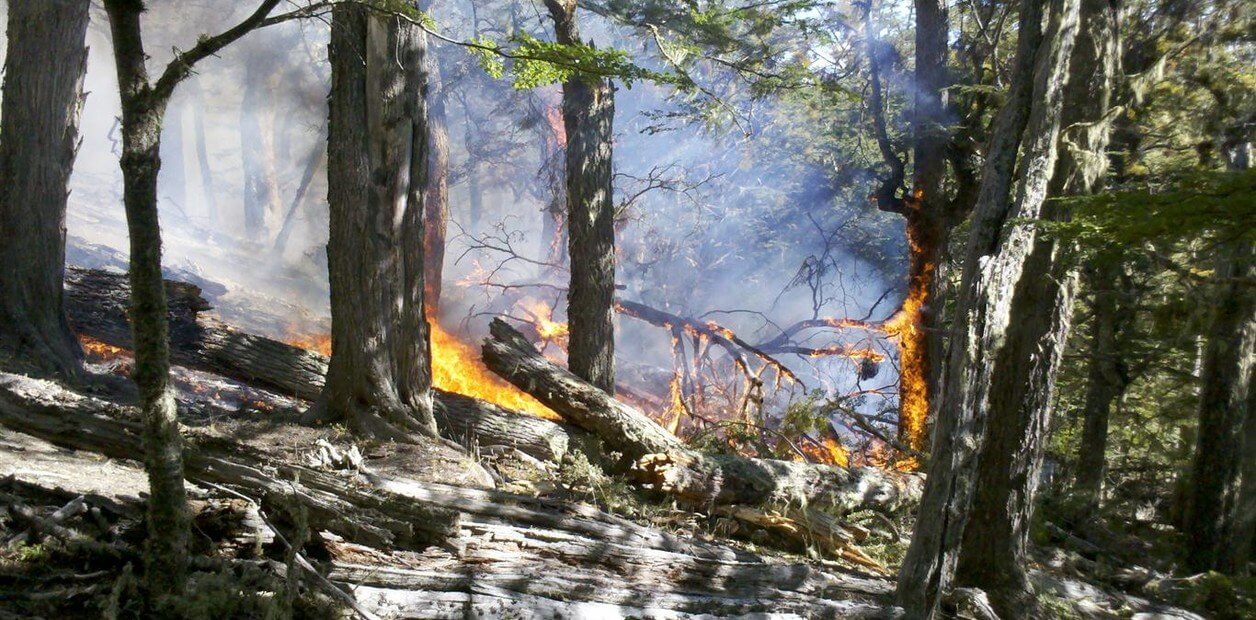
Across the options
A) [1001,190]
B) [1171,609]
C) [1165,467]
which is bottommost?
[1171,609]

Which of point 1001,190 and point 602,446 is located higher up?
point 1001,190

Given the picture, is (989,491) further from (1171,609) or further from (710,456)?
(710,456)

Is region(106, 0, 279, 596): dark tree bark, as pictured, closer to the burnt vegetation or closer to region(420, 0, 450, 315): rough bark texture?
the burnt vegetation

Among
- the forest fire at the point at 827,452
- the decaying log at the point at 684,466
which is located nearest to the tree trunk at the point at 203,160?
the decaying log at the point at 684,466

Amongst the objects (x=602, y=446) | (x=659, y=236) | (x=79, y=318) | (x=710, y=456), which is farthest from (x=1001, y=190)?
(x=659, y=236)

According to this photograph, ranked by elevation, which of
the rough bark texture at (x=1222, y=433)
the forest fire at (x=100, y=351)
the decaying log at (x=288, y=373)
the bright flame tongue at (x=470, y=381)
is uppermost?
the rough bark texture at (x=1222, y=433)

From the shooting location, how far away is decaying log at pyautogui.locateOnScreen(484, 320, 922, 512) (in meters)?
7.66

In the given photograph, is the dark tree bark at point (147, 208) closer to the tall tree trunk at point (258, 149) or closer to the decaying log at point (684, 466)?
the decaying log at point (684, 466)

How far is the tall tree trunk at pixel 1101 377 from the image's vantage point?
10.0 meters

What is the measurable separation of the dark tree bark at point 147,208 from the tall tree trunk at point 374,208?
12.0 ft

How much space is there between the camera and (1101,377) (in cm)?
1021

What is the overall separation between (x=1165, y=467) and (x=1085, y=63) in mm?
7283

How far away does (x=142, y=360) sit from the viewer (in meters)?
3.16

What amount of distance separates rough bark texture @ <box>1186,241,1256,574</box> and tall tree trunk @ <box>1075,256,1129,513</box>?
1.27 metres
